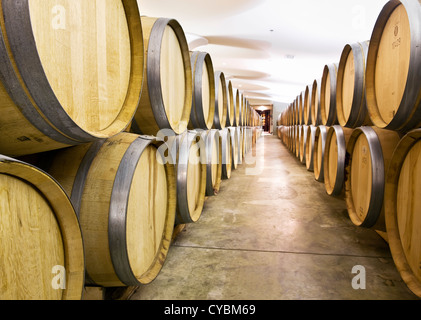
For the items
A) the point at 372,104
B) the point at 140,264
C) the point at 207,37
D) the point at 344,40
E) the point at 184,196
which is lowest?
→ the point at 140,264

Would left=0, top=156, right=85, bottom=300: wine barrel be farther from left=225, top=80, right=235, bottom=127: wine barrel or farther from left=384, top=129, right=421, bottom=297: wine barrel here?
left=225, top=80, right=235, bottom=127: wine barrel

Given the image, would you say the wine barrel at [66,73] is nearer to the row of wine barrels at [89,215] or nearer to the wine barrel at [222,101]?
the row of wine barrels at [89,215]

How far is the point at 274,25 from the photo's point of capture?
5.92 meters

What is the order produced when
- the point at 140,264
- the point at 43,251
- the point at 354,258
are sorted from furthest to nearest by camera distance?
the point at 354,258
the point at 140,264
the point at 43,251

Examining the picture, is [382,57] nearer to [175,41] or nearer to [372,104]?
[372,104]

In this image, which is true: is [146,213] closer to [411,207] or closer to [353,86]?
[411,207]

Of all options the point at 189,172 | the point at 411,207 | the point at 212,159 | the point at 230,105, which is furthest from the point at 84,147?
the point at 230,105

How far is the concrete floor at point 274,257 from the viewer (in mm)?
1800

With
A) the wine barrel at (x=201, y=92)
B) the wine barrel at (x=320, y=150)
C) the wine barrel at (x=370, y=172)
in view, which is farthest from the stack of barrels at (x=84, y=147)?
the wine barrel at (x=320, y=150)

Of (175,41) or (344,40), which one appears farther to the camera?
(344,40)

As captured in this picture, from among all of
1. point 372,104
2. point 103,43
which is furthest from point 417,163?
point 103,43

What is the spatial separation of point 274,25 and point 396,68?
183 inches
